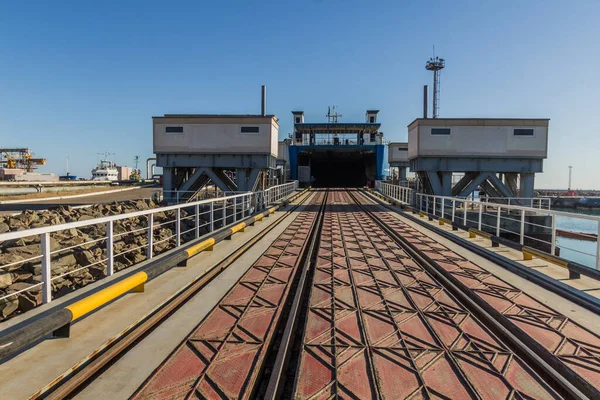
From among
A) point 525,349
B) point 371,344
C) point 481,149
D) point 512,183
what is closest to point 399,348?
point 371,344

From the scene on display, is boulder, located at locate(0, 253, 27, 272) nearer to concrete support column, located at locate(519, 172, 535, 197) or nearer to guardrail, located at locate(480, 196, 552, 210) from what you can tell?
guardrail, located at locate(480, 196, 552, 210)

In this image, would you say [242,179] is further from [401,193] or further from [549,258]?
[549,258]

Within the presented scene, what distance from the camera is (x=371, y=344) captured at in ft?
13.1

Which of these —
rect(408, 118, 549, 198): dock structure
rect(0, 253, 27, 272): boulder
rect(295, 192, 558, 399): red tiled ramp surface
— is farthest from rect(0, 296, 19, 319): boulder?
rect(408, 118, 549, 198): dock structure

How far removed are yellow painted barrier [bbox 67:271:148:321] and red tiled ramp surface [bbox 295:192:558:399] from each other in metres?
2.38

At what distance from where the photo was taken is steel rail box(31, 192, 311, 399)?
10.0 ft

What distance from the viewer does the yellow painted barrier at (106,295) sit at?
4039mm

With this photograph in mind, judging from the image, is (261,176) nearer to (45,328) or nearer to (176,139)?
(176,139)

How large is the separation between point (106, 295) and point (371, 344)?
3.12 metres

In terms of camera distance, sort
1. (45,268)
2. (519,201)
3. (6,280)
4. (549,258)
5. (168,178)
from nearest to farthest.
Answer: (45,268), (549,258), (6,280), (519,201), (168,178)

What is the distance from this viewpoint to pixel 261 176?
80.4ft

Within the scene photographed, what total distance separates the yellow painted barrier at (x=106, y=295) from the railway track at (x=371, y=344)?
57 centimetres

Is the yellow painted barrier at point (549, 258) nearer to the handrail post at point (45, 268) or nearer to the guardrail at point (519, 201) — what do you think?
the handrail post at point (45, 268)

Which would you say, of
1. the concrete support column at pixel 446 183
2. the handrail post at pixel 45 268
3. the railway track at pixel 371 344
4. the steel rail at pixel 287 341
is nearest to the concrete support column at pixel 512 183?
the concrete support column at pixel 446 183
